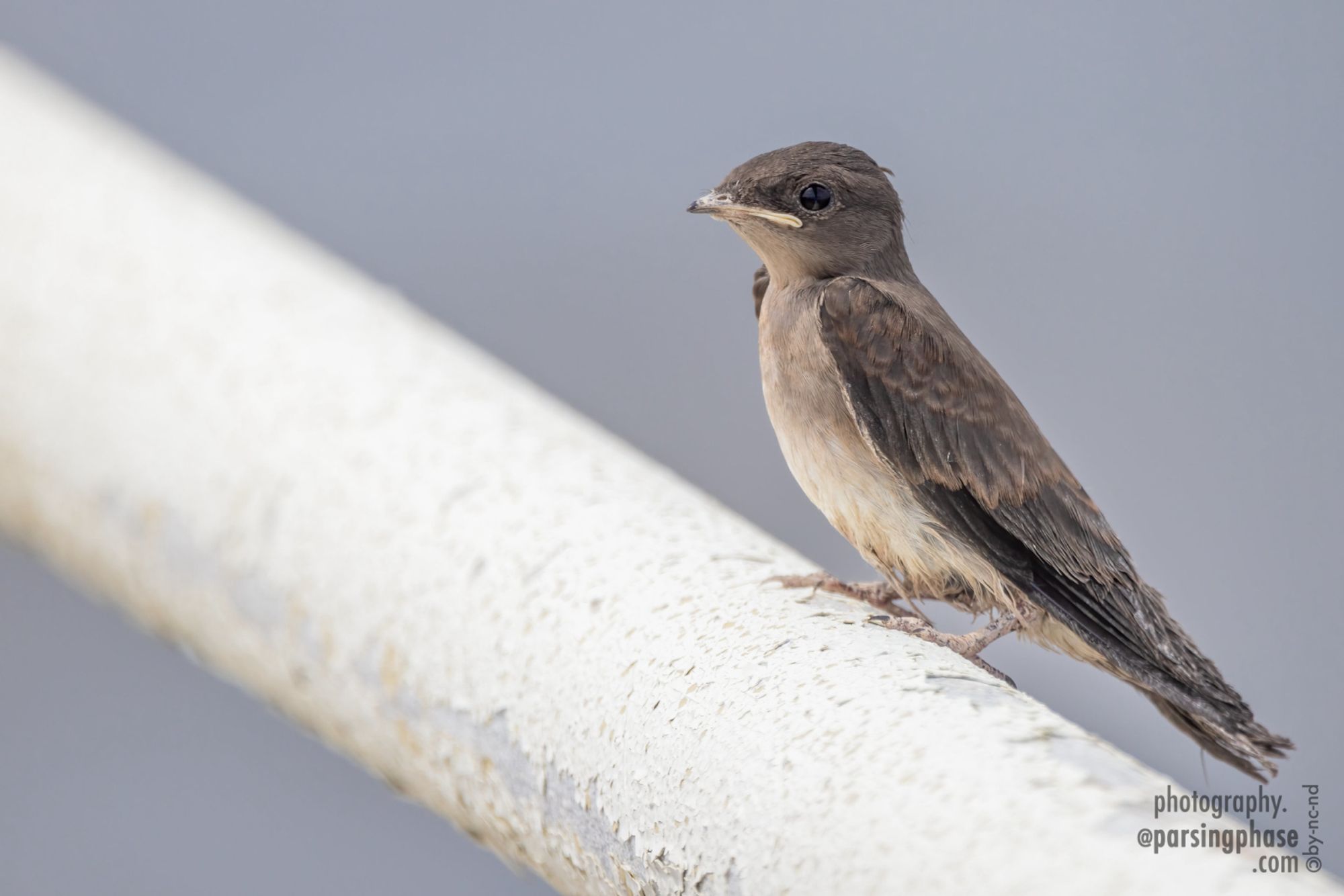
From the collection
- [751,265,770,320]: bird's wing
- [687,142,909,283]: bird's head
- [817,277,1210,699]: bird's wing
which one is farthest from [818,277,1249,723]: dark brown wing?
[751,265,770,320]: bird's wing

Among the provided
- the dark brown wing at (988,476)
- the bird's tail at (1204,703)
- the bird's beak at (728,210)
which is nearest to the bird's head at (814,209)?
the bird's beak at (728,210)

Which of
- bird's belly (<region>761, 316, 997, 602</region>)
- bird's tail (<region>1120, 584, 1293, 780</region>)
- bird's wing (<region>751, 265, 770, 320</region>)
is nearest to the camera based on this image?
bird's tail (<region>1120, 584, 1293, 780</region>)

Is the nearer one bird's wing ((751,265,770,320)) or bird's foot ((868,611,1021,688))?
bird's foot ((868,611,1021,688))

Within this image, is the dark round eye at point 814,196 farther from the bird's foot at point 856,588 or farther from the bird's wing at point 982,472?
the bird's foot at point 856,588

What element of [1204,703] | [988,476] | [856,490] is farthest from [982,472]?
[1204,703]

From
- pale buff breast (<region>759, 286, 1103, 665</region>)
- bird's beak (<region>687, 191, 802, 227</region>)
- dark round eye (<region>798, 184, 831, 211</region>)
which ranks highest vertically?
dark round eye (<region>798, 184, 831, 211</region>)

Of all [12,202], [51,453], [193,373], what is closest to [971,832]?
[193,373]

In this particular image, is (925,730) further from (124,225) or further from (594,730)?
(124,225)

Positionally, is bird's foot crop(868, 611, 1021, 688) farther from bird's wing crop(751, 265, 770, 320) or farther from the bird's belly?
bird's wing crop(751, 265, 770, 320)

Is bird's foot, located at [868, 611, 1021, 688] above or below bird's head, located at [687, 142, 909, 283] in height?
below
